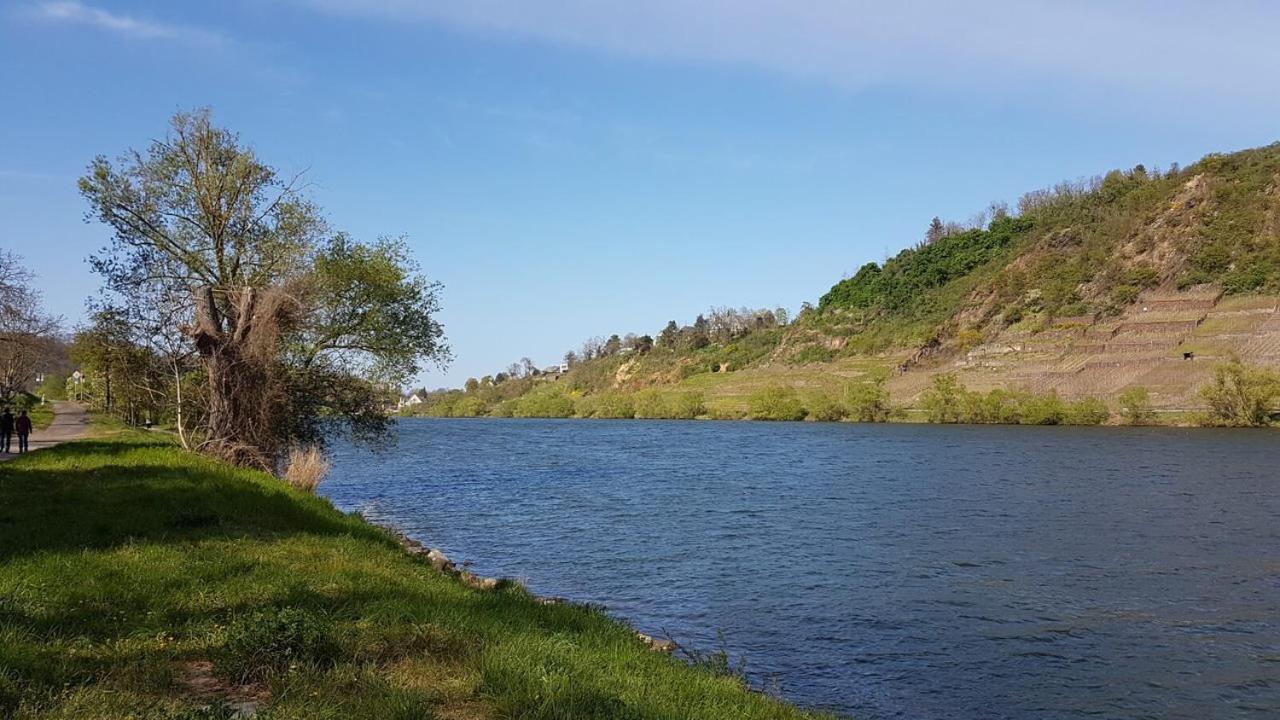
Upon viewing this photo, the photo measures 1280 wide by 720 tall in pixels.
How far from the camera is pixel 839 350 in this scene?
19100cm

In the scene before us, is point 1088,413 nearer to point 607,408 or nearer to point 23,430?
point 23,430

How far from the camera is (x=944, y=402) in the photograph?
109438 millimetres

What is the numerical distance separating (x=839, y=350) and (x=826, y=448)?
122808mm

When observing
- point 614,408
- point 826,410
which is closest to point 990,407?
point 826,410

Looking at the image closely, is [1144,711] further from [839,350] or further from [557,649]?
[839,350]

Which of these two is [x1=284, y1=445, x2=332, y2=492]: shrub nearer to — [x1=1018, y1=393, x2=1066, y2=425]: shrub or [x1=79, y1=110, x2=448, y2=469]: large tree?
[x1=79, y1=110, x2=448, y2=469]: large tree

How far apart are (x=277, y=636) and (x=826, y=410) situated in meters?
124

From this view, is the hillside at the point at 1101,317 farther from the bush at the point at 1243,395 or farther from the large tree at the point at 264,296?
the large tree at the point at 264,296

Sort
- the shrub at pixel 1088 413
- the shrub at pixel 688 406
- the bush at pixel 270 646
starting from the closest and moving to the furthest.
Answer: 1. the bush at pixel 270 646
2. the shrub at pixel 1088 413
3. the shrub at pixel 688 406

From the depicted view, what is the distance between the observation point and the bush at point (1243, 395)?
79.8 m

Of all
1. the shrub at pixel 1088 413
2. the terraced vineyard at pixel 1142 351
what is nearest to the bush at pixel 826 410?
the terraced vineyard at pixel 1142 351

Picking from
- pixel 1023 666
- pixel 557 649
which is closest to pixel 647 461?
pixel 1023 666

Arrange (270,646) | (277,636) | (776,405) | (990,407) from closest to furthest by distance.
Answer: (270,646) → (277,636) → (990,407) → (776,405)

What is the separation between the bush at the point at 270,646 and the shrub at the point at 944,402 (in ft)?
359
